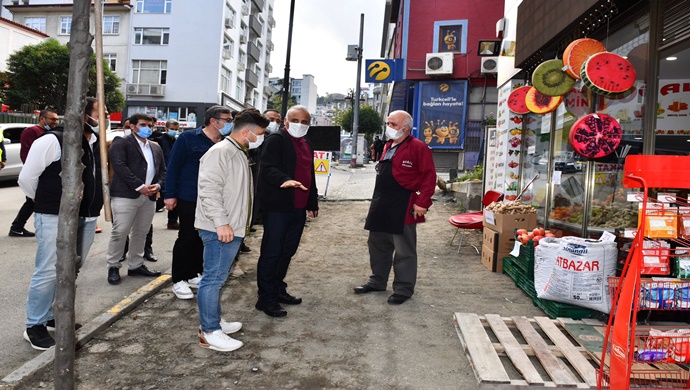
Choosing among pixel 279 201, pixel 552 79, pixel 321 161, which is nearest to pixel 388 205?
pixel 279 201

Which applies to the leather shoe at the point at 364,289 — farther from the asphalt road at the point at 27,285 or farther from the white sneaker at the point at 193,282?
the asphalt road at the point at 27,285

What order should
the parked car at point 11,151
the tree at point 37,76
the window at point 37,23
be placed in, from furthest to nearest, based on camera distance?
the window at point 37,23 < the tree at point 37,76 < the parked car at point 11,151

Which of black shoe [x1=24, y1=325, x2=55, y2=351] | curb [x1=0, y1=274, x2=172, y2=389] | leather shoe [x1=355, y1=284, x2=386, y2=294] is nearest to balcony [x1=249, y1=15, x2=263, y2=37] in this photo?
curb [x1=0, y1=274, x2=172, y2=389]

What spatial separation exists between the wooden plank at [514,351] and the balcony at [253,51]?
46166 mm

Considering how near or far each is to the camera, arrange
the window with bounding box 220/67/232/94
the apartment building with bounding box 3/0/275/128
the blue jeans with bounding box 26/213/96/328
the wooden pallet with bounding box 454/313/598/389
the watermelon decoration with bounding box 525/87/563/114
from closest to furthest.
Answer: the wooden pallet with bounding box 454/313/598/389, the blue jeans with bounding box 26/213/96/328, the watermelon decoration with bounding box 525/87/563/114, the apartment building with bounding box 3/0/275/128, the window with bounding box 220/67/232/94

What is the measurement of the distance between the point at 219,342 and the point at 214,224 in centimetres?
88

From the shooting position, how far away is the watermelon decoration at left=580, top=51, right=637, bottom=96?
519 centimetres

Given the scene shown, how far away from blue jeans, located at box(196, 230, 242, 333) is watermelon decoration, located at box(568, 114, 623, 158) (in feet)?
13.3

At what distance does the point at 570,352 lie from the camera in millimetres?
3646

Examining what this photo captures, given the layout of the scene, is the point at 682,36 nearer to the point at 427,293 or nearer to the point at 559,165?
the point at 559,165

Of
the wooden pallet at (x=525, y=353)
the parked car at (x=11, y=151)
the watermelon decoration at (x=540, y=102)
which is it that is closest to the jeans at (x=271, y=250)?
the wooden pallet at (x=525, y=353)

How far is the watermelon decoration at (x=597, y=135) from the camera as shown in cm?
553

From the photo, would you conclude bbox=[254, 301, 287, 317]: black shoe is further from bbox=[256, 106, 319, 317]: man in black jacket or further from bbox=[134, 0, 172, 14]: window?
bbox=[134, 0, 172, 14]: window

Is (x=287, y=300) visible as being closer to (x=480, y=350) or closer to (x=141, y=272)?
(x=141, y=272)
